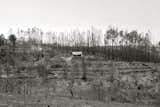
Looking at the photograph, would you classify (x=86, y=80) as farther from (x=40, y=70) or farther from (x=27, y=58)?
(x=27, y=58)

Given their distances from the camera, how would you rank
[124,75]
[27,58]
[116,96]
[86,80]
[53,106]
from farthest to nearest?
[27,58], [124,75], [86,80], [116,96], [53,106]

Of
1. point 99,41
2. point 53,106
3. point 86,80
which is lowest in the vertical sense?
point 86,80

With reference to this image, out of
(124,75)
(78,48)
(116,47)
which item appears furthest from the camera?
(116,47)

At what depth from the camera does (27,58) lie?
41500 millimetres

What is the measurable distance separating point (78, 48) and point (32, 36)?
87.6ft

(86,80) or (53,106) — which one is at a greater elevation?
(53,106)

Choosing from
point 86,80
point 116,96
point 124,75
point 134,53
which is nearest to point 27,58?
point 86,80

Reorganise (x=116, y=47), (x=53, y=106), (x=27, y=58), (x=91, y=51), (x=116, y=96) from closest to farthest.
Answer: (x=53, y=106), (x=116, y=96), (x=27, y=58), (x=91, y=51), (x=116, y=47)

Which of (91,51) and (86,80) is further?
(91,51)

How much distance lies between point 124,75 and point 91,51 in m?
28.4

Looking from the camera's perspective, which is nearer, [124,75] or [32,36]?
[124,75]

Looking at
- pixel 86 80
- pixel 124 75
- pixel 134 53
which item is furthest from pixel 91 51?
pixel 86 80

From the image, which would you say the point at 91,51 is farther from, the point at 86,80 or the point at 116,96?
the point at 116,96

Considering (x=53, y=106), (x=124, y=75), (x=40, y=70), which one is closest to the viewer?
(x=53, y=106)
